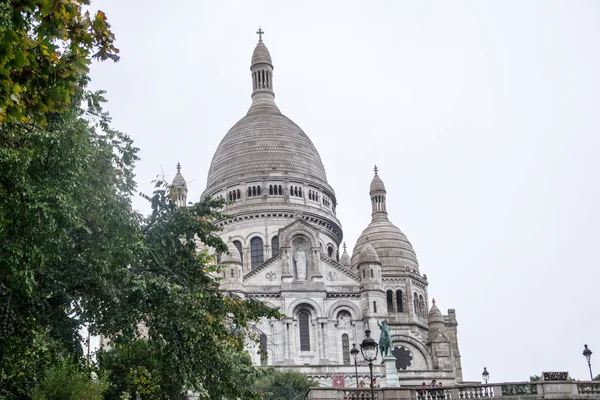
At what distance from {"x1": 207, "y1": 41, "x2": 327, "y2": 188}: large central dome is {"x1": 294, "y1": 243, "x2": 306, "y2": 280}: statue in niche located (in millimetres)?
14311

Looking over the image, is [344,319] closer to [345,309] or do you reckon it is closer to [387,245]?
[345,309]

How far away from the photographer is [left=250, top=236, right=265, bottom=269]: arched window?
75.6 meters

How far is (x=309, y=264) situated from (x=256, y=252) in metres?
10.2

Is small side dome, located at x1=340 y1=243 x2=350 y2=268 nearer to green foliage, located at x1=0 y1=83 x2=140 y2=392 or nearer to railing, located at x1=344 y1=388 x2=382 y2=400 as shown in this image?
railing, located at x1=344 y1=388 x2=382 y2=400

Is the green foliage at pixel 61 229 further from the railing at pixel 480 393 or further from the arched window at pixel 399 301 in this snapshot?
the arched window at pixel 399 301

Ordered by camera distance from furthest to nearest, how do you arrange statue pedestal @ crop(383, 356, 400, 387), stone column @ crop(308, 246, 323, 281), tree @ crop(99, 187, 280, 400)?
1. stone column @ crop(308, 246, 323, 281)
2. statue pedestal @ crop(383, 356, 400, 387)
3. tree @ crop(99, 187, 280, 400)

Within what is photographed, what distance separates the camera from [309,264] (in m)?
66.9

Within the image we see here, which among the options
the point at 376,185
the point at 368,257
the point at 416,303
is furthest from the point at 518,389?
the point at 376,185

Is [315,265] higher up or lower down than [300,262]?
lower down

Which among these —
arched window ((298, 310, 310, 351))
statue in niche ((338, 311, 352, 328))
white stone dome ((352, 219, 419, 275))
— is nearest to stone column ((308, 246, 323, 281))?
arched window ((298, 310, 310, 351))

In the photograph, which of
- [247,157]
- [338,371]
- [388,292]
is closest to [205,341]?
[338,371]

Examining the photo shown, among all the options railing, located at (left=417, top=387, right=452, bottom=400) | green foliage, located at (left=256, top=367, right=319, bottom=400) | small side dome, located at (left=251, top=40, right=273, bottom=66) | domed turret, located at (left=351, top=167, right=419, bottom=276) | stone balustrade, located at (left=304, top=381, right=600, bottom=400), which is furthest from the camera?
small side dome, located at (left=251, top=40, right=273, bottom=66)

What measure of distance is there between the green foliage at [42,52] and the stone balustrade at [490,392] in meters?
21.5

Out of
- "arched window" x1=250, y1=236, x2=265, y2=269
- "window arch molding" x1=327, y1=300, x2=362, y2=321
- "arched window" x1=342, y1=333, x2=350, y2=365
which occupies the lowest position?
"arched window" x1=342, y1=333, x2=350, y2=365
